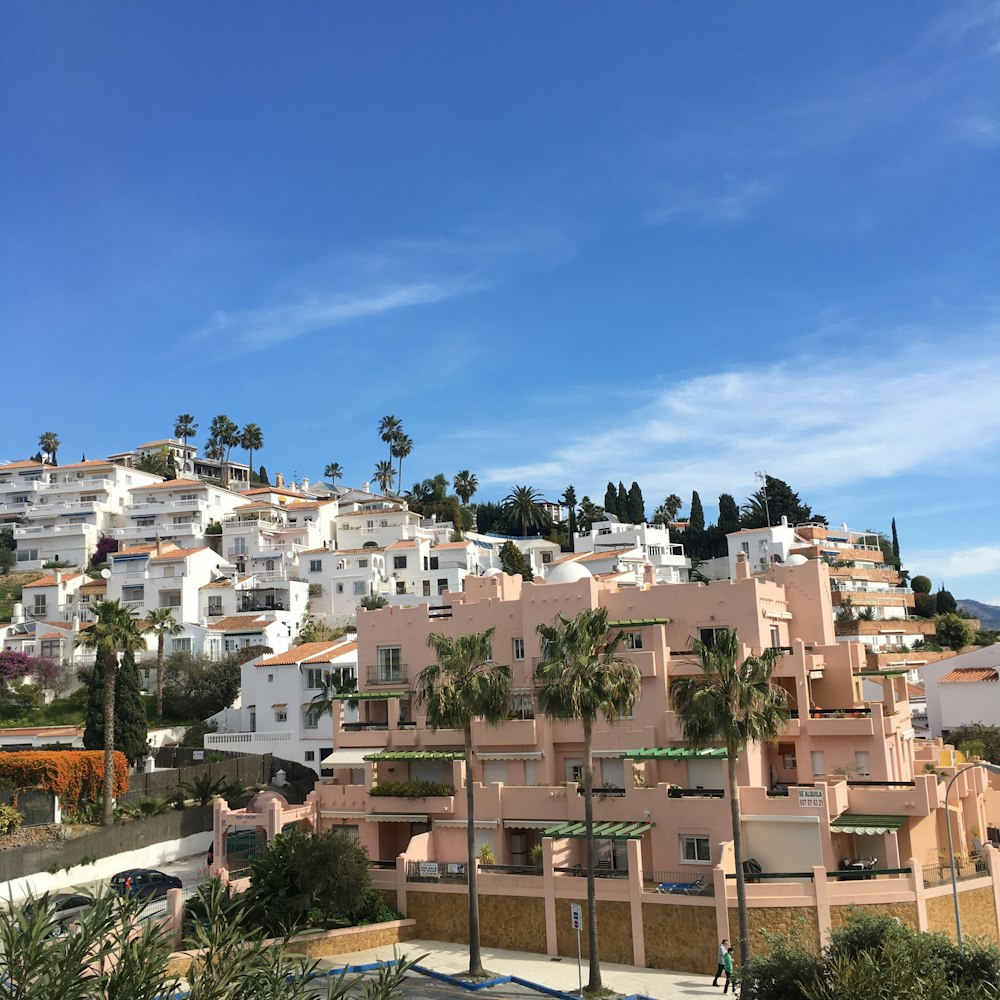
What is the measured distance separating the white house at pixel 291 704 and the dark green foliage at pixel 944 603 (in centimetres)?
7021

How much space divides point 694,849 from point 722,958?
6054 mm

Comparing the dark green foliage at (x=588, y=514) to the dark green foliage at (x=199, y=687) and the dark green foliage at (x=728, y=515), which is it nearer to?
the dark green foliage at (x=728, y=515)

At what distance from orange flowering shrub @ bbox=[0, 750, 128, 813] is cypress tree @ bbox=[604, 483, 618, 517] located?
89.8m

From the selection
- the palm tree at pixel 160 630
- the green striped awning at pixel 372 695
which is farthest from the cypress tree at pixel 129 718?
the green striped awning at pixel 372 695

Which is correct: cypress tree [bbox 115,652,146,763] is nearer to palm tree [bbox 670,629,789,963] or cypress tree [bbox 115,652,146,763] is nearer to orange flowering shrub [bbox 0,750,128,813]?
orange flowering shrub [bbox 0,750,128,813]

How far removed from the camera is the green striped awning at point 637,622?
46.1 meters

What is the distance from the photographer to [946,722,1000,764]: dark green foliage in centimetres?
6231

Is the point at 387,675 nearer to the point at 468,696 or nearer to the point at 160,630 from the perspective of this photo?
the point at 468,696

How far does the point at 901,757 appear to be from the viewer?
4519 centimetres

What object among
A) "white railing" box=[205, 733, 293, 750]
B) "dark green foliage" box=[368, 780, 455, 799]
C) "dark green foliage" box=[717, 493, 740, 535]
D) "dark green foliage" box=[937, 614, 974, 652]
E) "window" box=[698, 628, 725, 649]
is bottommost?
"dark green foliage" box=[368, 780, 455, 799]

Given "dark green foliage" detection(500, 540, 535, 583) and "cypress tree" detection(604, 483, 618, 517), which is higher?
"cypress tree" detection(604, 483, 618, 517)

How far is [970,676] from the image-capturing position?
6994cm

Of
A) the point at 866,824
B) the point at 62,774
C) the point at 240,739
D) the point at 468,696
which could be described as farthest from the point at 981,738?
the point at 62,774

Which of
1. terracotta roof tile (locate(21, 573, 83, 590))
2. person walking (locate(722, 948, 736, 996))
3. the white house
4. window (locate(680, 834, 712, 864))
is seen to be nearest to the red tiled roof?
window (locate(680, 834, 712, 864))
